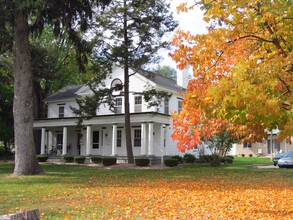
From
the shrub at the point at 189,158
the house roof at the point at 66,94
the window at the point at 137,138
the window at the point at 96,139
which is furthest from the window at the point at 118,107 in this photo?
the shrub at the point at 189,158

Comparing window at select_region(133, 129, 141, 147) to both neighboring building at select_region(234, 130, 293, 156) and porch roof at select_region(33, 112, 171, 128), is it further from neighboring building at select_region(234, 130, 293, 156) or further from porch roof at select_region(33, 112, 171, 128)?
neighboring building at select_region(234, 130, 293, 156)

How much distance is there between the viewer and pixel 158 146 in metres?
32.1

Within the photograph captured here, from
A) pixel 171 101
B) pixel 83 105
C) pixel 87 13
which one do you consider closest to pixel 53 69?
pixel 83 105

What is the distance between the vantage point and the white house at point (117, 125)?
29953mm

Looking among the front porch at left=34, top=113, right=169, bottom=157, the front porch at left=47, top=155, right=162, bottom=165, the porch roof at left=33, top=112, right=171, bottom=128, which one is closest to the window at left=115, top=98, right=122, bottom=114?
the front porch at left=34, top=113, right=169, bottom=157

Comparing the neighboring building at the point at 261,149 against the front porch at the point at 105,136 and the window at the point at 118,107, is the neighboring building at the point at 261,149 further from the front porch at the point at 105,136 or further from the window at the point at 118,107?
the window at the point at 118,107

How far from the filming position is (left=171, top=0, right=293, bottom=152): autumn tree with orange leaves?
682cm

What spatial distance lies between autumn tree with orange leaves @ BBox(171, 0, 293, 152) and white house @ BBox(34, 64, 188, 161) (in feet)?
63.1

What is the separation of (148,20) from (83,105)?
8.27 m

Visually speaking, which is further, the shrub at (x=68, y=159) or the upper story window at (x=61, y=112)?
the upper story window at (x=61, y=112)

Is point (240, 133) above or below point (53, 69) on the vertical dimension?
below

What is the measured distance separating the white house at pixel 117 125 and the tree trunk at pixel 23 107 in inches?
456

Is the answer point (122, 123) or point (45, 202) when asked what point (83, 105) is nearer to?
point (122, 123)

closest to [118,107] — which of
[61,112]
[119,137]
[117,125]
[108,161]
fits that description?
[117,125]
